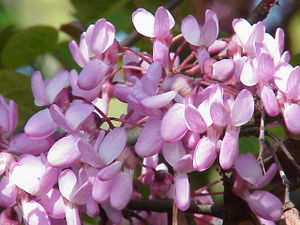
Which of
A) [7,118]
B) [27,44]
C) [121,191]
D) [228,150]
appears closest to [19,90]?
[27,44]

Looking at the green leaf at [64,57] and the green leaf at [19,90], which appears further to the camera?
the green leaf at [64,57]

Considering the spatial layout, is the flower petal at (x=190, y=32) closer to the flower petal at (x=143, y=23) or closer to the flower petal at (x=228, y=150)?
the flower petal at (x=143, y=23)

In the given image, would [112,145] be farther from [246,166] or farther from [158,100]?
[246,166]

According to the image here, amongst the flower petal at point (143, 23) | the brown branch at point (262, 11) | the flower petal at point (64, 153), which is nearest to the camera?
the flower petal at point (64, 153)

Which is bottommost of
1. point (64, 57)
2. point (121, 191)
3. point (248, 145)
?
point (64, 57)

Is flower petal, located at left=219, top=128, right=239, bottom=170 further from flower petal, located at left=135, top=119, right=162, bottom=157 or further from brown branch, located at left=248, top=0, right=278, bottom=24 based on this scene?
brown branch, located at left=248, top=0, right=278, bottom=24

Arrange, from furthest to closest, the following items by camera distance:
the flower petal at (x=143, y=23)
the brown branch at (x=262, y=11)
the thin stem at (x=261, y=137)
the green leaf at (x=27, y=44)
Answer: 1. the green leaf at (x=27, y=44)
2. the brown branch at (x=262, y=11)
3. the flower petal at (x=143, y=23)
4. the thin stem at (x=261, y=137)

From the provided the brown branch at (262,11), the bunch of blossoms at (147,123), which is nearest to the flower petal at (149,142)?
the bunch of blossoms at (147,123)

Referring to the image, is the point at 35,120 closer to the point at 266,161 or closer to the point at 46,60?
the point at 266,161
